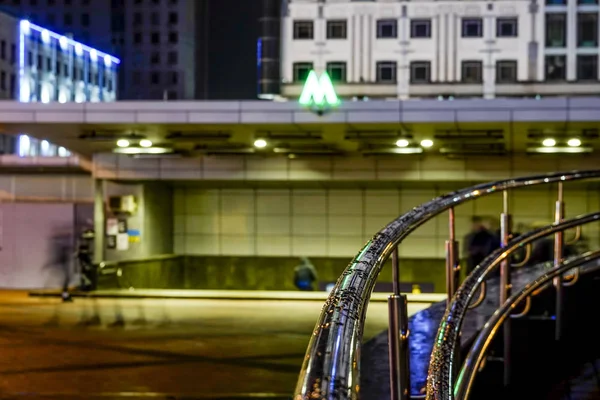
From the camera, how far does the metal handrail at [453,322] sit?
124 inches

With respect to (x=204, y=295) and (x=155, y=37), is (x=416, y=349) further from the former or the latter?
(x=155, y=37)

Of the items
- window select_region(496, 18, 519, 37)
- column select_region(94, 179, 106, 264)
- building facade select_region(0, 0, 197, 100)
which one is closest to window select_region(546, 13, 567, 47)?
window select_region(496, 18, 519, 37)

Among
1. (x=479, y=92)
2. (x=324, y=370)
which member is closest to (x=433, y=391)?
(x=324, y=370)

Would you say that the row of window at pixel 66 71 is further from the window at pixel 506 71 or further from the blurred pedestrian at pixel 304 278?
the blurred pedestrian at pixel 304 278

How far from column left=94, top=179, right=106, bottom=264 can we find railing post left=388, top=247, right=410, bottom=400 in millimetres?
23008

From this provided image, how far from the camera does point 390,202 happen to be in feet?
95.2

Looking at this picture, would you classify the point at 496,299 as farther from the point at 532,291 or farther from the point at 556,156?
the point at 556,156

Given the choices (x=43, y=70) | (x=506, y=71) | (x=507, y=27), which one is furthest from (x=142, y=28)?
(x=506, y=71)

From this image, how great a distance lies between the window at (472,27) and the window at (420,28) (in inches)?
89.0

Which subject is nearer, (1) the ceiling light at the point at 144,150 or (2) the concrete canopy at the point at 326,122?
(2) the concrete canopy at the point at 326,122

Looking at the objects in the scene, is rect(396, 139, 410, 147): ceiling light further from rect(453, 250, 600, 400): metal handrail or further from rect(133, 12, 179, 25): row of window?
rect(133, 12, 179, 25): row of window

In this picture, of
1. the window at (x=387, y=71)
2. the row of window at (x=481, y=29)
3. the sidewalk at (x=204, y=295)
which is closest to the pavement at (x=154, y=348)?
the sidewalk at (x=204, y=295)

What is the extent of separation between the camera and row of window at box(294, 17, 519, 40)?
66.8 metres

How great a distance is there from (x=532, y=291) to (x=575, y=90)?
6142cm
